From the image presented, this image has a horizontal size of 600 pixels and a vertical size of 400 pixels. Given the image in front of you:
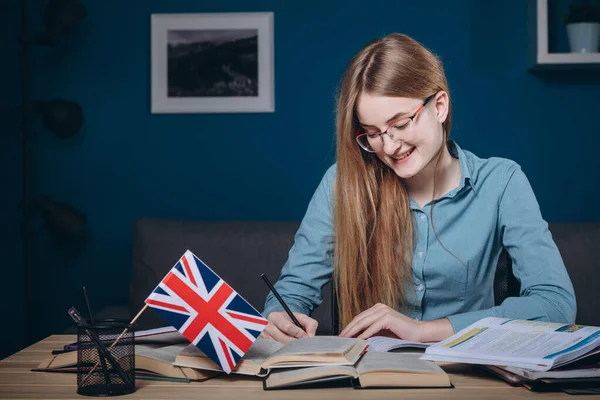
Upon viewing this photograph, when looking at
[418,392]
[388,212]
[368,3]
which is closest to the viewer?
[418,392]

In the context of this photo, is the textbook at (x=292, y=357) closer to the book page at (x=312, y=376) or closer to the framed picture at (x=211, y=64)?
the book page at (x=312, y=376)

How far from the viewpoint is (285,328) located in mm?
1396

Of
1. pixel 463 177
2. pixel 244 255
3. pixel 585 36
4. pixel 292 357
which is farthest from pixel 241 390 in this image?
pixel 585 36

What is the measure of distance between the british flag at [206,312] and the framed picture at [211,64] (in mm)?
1919

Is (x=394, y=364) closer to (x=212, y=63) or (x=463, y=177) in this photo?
(x=463, y=177)

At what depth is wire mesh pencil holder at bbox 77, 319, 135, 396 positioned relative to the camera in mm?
1025

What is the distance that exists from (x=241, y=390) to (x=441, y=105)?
0.90 metres

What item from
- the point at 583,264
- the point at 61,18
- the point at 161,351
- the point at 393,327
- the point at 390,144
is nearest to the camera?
the point at 161,351

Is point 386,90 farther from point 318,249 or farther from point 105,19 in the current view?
point 105,19

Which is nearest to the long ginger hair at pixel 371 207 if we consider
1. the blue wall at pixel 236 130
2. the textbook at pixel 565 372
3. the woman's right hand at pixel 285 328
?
the woman's right hand at pixel 285 328

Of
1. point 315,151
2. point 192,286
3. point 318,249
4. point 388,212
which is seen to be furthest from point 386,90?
point 315,151

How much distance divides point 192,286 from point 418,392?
37cm

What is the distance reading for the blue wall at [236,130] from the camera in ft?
9.64

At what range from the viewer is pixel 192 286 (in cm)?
108
